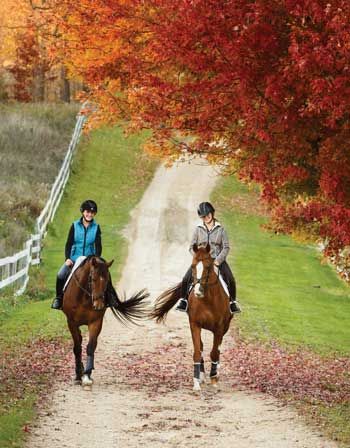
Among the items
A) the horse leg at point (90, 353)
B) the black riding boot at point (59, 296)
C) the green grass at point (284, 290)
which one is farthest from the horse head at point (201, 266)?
the green grass at point (284, 290)

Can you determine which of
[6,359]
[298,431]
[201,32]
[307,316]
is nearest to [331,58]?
[201,32]

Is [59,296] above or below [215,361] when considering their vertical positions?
above

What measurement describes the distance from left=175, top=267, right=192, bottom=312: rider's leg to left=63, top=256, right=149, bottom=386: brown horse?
3.81 feet

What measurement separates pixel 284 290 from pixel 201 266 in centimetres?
1576

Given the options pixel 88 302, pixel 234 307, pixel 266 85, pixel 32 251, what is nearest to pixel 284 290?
pixel 32 251

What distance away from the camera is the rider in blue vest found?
14.9m

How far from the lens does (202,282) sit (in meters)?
14.1

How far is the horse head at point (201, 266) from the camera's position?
1403cm

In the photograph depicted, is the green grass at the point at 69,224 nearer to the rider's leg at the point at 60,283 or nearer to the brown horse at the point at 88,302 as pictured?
the brown horse at the point at 88,302

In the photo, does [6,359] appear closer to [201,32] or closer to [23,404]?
[23,404]

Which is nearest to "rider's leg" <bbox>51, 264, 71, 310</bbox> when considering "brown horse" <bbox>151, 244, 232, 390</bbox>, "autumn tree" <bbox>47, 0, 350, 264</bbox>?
"brown horse" <bbox>151, 244, 232, 390</bbox>

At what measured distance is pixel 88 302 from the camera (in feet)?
48.2

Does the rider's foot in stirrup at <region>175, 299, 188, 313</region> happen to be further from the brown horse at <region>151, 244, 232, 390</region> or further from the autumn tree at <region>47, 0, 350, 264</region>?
the autumn tree at <region>47, 0, 350, 264</region>

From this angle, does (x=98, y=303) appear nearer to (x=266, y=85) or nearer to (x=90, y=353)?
(x=90, y=353)
